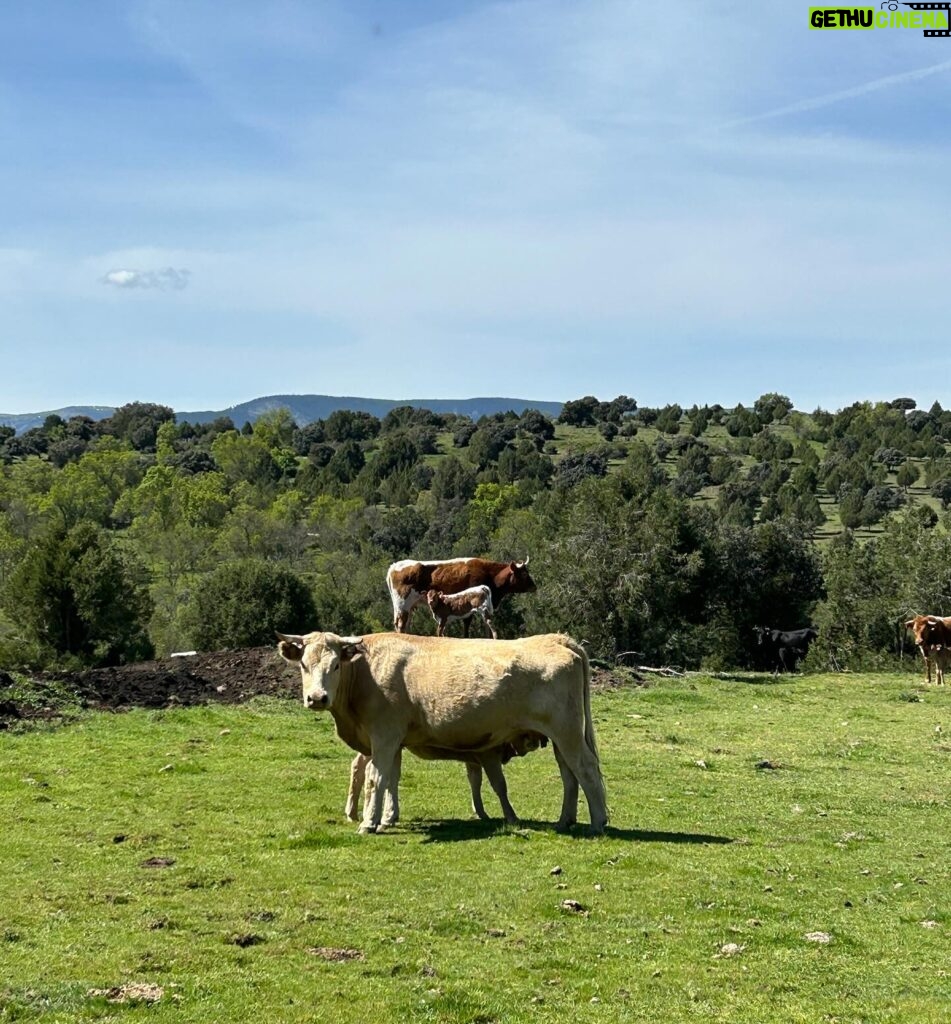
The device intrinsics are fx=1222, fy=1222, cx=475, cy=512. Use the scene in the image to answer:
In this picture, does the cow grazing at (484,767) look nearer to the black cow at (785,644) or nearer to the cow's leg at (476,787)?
the cow's leg at (476,787)

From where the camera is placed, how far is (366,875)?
12312 millimetres

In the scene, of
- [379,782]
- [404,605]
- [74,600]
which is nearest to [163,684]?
[404,605]

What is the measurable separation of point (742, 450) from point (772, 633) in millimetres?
109376

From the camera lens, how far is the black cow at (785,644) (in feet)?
161

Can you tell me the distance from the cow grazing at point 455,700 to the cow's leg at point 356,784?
1.50ft

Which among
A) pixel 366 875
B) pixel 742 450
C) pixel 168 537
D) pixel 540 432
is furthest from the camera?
pixel 540 432

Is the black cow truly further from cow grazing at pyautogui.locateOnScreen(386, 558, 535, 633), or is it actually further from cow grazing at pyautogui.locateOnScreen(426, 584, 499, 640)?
cow grazing at pyautogui.locateOnScreen(426, 584, 499, 640)

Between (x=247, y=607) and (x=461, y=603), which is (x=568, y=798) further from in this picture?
(x=247, y=607)

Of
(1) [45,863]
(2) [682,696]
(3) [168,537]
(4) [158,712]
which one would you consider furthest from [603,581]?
Answer: (3) [168,537]

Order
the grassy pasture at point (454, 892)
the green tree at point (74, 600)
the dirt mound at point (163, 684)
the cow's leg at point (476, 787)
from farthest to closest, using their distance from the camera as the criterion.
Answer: the green tree at point (74, 600)
the dirt mound at point (163, 684)
the cow's leg at point (476, 787)
the grassy pasture at point (454, 892)

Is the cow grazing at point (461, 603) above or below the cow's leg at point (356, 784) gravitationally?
above

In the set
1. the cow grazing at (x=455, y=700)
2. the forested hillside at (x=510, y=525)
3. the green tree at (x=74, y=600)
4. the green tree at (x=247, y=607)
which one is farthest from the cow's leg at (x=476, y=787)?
the green tree at (x=247, y=607)

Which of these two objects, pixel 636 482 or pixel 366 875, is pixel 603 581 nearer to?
pixel 636 482

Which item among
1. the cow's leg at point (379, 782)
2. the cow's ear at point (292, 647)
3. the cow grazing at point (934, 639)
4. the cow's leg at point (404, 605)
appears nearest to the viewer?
the cow's leg at point (379, 782)
